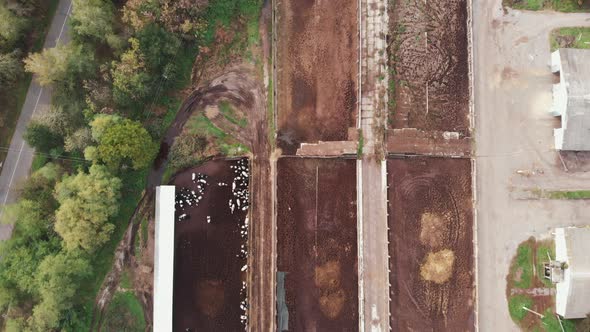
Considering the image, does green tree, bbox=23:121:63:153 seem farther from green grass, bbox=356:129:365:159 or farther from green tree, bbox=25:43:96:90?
green grass, bbox=356:129:365:159

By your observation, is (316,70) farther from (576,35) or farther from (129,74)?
(576,35)

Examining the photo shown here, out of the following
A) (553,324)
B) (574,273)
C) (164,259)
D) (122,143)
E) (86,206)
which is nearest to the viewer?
(86,206)

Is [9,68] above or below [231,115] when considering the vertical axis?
above

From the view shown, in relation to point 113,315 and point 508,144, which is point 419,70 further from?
point 113,315

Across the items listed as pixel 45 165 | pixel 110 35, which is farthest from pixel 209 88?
pixel 45 165

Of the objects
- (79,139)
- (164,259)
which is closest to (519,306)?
(164,259)
